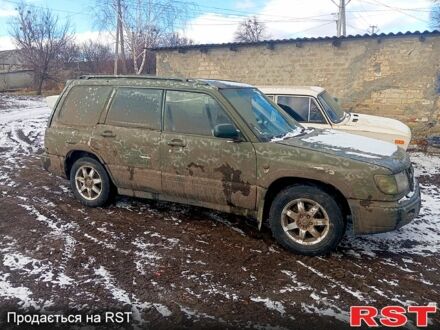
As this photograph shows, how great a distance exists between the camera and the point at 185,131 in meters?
4.61

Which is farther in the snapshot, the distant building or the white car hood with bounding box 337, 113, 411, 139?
the distant building

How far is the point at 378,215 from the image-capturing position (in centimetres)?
374

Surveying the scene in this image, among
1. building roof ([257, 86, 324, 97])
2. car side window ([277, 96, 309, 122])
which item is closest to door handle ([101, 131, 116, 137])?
building roof ([257, 86, 324, 97])

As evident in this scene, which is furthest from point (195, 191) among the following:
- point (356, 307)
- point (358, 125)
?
point (358, 125)

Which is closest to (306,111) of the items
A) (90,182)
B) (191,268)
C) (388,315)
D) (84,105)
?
(84,105)

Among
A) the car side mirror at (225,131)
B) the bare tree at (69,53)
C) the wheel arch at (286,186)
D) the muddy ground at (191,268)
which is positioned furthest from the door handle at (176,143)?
the bare tree at (69,53)

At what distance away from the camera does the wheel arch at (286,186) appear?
4.00 m

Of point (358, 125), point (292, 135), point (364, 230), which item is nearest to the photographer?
point (364, 230)

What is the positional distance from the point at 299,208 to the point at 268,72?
9.60 m

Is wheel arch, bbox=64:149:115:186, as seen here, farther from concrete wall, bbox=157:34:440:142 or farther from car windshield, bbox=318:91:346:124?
concrete wall, bbox=157:34:440:142

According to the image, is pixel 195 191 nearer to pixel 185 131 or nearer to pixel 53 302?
pixel 185 131

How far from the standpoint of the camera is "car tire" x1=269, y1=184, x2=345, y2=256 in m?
3.92

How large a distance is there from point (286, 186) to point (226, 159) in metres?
0.72

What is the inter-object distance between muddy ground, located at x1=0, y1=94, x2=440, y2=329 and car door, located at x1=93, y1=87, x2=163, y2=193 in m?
0.57
